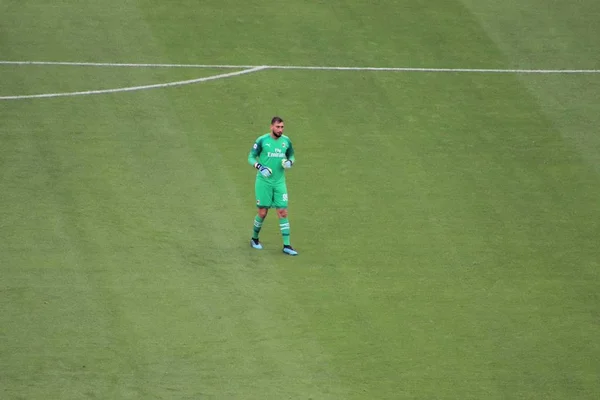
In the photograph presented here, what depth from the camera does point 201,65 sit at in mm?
21672

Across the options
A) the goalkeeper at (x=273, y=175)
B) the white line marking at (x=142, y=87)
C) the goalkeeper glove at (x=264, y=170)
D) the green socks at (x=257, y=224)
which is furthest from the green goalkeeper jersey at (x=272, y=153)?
the white line marking at (x=142, y=87)

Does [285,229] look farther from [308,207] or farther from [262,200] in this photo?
[308,207]

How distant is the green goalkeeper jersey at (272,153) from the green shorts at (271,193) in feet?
0.24

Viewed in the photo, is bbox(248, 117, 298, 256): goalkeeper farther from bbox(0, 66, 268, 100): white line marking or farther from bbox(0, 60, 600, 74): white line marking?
bbox(0, 60, 600, 74): white line marking

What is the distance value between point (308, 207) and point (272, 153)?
191 cm

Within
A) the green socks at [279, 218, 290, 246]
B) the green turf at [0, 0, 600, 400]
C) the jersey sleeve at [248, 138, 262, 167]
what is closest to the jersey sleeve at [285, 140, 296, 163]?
the jersey sleeve at [248, 138, 262, 167]

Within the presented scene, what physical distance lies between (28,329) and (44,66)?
331 inches

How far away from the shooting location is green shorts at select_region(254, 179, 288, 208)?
1606 cm

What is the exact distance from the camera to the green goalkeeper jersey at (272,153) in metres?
16.0

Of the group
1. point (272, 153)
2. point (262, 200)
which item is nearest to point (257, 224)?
point (262, 200)

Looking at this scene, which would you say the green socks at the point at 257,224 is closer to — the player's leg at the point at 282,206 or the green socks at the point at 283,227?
the green socks at the point at 283,227

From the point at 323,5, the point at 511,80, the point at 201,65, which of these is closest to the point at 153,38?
the point at 201,65

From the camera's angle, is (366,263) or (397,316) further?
(366,263)

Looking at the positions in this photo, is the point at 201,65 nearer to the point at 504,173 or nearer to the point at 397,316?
the point at 504,173
